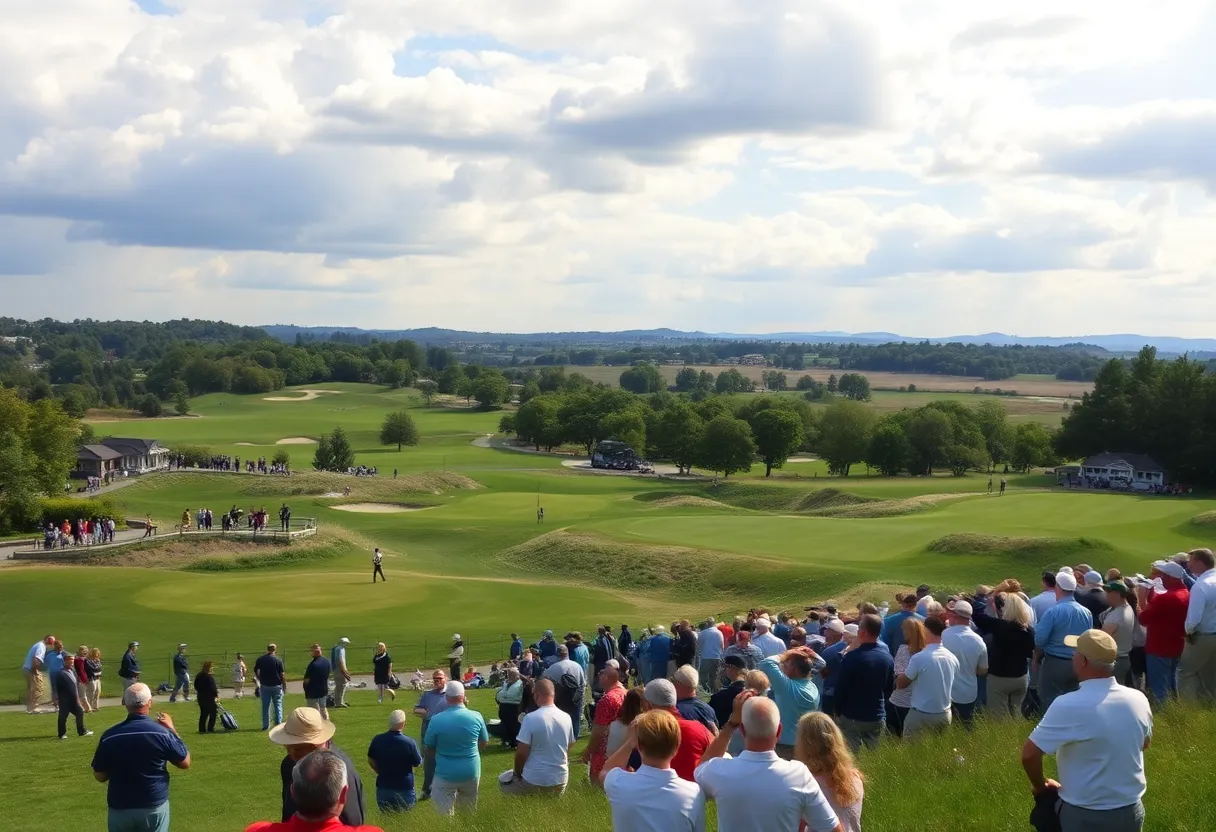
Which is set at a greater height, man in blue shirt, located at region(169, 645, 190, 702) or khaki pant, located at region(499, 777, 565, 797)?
khaki pant, located at region(499, 777, 565, 797)

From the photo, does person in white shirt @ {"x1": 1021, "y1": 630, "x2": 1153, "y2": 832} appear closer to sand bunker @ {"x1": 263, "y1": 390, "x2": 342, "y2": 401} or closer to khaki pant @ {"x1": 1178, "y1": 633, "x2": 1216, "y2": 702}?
khaki pant @ {"x1": 1178, "y1": 633, "x2": 1216, "y2": 702}

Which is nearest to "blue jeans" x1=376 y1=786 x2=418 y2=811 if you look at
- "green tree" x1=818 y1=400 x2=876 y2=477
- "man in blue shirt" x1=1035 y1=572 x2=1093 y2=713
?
"man in blue shirt" x1=1035 y1=572 x2=1093 y2=713

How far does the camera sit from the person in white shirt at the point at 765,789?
632cm

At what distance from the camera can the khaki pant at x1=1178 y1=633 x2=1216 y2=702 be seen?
11656 mm

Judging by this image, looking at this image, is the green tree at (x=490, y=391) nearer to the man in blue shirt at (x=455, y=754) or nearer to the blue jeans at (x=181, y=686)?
the blue jeans at (x=181, y=686)

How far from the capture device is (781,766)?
6355mm

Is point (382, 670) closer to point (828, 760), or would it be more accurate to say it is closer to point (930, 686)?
point (930, 686)

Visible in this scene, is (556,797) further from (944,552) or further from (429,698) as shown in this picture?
(944,552)

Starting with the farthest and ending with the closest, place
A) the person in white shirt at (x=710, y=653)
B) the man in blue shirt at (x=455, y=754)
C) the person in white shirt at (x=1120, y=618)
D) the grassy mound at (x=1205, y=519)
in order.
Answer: the grassy mound at (x=1205, y=519), the person in white shirt at (x=710, y=653), the person in white shirt at (x=1120, y=618), the man in blue shirt at (x=455, y=754)

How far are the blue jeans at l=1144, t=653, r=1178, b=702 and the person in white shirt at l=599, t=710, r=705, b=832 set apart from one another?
27.2 feet

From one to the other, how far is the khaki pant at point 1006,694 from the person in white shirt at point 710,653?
5333 mm

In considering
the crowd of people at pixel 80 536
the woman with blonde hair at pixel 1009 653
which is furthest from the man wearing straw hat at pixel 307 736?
the crowd of people at pixel 80 536

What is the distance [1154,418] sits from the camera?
8538cm

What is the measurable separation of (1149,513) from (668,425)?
55.9 m
